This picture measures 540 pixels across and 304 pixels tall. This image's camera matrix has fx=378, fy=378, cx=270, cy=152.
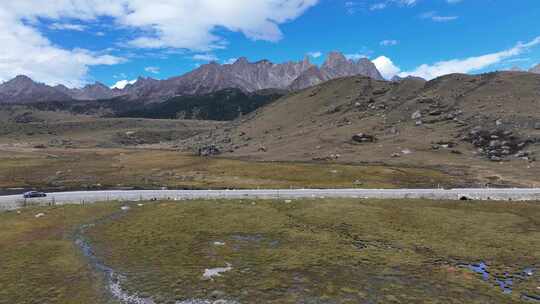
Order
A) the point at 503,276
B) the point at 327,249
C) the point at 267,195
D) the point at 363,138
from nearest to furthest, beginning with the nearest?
the point at 503,276 < the point at 327,249 < the point at 267,195 < the point at 363,138

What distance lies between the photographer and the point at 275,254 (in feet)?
147

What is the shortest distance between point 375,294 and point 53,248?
39251mm

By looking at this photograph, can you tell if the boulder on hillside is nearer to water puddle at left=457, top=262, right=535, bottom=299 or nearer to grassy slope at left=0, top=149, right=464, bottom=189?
grassy slope at left=0, top=149, right=464, bottom=189

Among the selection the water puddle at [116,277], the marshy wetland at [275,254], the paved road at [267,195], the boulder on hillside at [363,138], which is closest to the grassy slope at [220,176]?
the paved road at [267,195]

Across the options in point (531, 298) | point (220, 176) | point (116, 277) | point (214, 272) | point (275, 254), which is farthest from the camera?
point (220, 176)

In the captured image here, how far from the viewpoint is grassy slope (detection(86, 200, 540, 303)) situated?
115ft

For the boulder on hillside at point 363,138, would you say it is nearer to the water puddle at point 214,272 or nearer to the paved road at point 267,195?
the paved road at point 267,195

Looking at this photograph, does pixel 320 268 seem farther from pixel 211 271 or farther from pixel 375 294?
pixel 211 271

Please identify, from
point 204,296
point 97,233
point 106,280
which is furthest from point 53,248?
point 204,296

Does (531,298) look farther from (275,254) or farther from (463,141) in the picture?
(463,141)

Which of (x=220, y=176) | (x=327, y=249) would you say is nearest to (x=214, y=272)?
(x=327, y=249)

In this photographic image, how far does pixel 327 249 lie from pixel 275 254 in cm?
660

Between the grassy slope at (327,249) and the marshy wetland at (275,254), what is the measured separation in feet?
0.57

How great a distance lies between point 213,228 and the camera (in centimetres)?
5638
